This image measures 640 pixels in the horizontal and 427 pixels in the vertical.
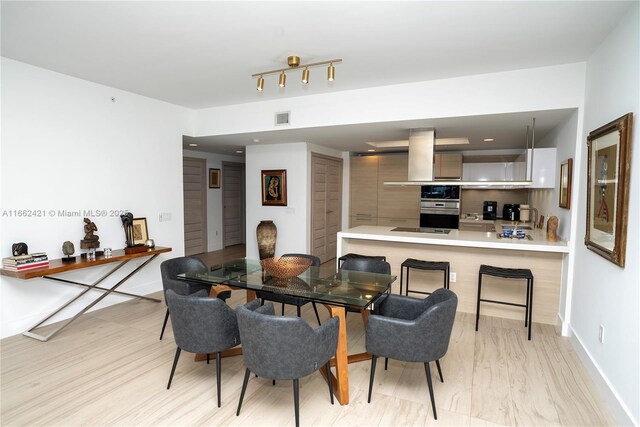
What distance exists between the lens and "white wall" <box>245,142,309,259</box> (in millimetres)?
6020

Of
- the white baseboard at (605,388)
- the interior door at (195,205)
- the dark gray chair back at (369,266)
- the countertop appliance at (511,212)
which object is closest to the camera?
the white baseboard at (605,388)

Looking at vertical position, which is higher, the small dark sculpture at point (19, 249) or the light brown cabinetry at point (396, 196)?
the light brown cabinetry at point (396, 196)

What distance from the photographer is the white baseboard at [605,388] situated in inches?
80.5

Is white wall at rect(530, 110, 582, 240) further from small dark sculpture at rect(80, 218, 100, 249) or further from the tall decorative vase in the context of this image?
small dark sculpture at rect(80, 218, 100, 249)

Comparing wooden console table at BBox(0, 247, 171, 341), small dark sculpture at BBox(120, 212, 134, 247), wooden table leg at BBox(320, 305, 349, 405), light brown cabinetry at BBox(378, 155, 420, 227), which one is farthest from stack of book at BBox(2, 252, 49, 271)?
light brown cabinetry at BBox(378, 155, 420, 227)

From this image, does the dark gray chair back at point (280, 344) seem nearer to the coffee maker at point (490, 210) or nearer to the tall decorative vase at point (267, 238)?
the tall decorative vase at point (267, 238)

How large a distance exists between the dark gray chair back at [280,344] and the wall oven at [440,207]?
16.5ft

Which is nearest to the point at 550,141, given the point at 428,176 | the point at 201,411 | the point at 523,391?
the point at 428,176

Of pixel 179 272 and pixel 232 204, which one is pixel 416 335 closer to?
pixel 179 272

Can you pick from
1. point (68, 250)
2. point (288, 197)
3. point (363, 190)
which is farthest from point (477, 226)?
point (68, 250)

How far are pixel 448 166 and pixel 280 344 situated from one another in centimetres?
557

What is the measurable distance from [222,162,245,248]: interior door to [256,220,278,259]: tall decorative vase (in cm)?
242

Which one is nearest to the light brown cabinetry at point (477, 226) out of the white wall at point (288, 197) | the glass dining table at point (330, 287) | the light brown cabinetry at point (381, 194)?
the light brown cabinetry at point (381, 194)

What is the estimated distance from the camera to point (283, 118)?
14.9ft
